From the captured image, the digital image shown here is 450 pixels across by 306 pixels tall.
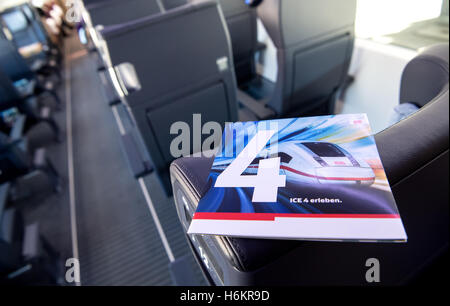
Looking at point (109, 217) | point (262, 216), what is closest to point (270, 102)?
point (262, 216)

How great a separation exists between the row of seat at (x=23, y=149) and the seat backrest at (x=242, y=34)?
147cm

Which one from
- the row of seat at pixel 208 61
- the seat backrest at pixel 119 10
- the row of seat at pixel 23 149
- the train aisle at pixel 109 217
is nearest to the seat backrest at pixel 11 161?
the row of seat at pixel 23 149

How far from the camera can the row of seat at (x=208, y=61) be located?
968 millimetres

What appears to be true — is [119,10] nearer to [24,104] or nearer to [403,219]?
[24,104]

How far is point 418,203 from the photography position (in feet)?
1.53

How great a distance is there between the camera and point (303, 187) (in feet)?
1.24

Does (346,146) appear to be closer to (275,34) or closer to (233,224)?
(233,224)

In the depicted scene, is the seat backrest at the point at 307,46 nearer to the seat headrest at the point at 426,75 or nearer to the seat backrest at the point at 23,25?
the seat headrest at the point at 426,75

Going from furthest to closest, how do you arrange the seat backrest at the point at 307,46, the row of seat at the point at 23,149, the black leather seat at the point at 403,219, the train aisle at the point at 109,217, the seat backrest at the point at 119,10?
the seat backrest at the point at 119,10
the train aisle at the point at 109,217
the row of seat at the point at 23,149
the seat backrest at the point at 307,46
the black leather seat at the point at 403,219

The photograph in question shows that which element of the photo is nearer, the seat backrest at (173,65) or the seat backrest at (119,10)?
the seat backrest at (173,65)

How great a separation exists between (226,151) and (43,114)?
3357 millimetres

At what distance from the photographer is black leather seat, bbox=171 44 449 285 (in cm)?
30

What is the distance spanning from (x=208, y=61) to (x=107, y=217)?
1438 millimetres
